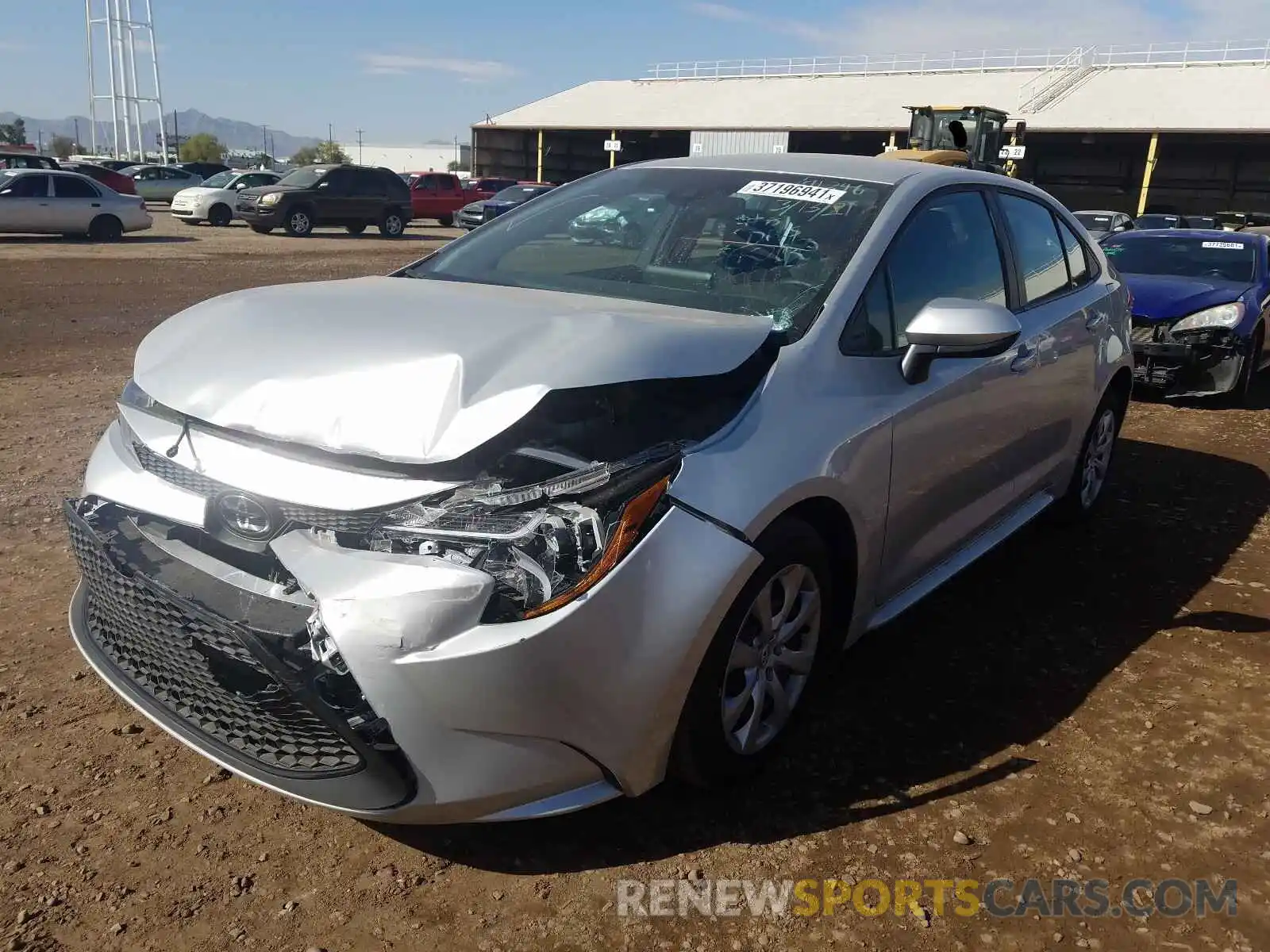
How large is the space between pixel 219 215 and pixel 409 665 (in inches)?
1054

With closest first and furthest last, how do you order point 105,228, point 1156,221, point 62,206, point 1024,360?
point 1024,360, point 62,206, point 1156,221, point 105,228

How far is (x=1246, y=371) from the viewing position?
822cm

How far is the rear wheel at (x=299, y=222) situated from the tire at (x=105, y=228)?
4.45 metres

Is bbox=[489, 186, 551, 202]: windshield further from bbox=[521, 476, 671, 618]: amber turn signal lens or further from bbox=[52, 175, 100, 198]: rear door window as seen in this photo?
bbox=[521, 476, 671, 618]: amber turn signal lens

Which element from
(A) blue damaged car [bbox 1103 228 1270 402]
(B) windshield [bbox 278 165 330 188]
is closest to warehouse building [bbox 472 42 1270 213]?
(B) windshield [bbox 278 165 330 188]

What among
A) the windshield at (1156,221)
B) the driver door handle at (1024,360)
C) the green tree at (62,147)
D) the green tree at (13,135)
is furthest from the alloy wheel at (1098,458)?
the green tree at (62,147)

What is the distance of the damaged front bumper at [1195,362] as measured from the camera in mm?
8039

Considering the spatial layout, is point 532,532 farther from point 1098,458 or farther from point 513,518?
point 1098,458

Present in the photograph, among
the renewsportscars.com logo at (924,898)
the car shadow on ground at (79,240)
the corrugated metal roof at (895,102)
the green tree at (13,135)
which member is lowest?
the renewsportscars.com logo at (924,898)

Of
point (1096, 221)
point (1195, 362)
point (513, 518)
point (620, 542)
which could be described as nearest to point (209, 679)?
point (513, 518)

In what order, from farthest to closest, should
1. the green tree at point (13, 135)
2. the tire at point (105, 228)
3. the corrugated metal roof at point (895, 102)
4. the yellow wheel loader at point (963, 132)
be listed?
1. the green tree at point (13, 135)
2. the corrugated metal roof at point (895, 102)
3. the tire at point (105, 228)
4. the yellow wheel loader at point (963, 132)

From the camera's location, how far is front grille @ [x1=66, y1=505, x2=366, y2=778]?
223cm

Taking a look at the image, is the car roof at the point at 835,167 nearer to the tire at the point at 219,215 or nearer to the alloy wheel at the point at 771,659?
the alloy wheel at the point at 771,659

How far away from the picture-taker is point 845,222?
129 inches
